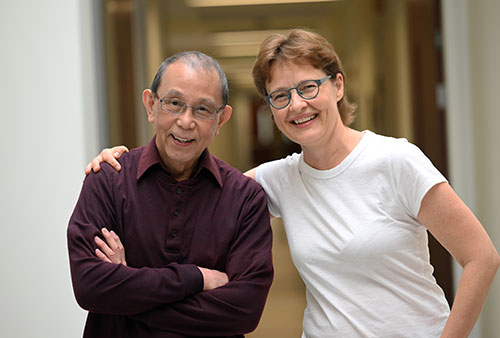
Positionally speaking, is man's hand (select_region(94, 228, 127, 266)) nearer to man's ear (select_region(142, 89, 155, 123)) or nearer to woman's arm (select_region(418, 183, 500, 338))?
man's ear (select_region(142, 89, 155, 123))

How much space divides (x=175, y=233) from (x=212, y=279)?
185 millimetres

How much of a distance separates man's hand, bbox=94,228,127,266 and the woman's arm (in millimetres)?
919

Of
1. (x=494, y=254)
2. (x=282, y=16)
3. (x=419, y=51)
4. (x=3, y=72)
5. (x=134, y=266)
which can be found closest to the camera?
(x=494, y=254)

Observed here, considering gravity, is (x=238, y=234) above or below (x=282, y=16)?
below

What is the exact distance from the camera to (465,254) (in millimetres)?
1441

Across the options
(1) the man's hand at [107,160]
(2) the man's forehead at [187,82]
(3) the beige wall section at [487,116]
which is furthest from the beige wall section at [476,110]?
(1) the man's hand at [107,160]

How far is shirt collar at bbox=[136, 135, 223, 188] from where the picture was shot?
5.29ft

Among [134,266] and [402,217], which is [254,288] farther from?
[402,217]

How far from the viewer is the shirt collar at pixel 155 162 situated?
5.29 ft

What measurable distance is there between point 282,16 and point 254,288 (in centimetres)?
259

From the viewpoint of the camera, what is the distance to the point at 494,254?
144cm

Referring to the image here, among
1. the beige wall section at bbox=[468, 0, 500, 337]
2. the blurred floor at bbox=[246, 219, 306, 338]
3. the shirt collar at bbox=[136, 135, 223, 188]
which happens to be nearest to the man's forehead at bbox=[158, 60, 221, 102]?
the shirt collar at bbox=[136, 135, 223, 188]

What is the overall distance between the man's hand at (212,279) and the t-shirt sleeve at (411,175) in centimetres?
59

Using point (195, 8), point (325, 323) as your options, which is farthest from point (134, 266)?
point (195, 8)
